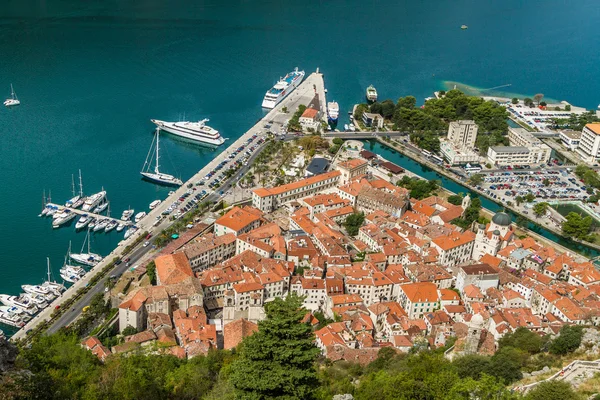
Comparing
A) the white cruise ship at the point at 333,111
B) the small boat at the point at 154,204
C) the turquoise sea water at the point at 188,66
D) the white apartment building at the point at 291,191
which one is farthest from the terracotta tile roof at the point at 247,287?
the white cruise ship at the point at 333,111

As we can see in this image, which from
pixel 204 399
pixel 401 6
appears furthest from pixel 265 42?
pixel 204 399

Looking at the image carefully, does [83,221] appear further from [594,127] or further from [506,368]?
[594,127]

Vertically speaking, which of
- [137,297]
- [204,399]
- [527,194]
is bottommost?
[204,399]

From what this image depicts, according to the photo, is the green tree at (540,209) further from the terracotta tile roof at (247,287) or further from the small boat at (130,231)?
the small boat at (130,231)

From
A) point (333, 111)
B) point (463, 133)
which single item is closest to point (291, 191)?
point (333, 111)

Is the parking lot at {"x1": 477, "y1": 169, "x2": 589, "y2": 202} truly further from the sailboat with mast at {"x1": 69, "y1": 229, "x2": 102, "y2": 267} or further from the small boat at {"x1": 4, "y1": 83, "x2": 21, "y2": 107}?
the small boat at {"x1": 4, "y1": 83, "x2": 21, "y2": 107}

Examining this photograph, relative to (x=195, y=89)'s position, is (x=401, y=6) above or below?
above

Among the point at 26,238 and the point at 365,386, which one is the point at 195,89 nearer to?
the point at 26,238
